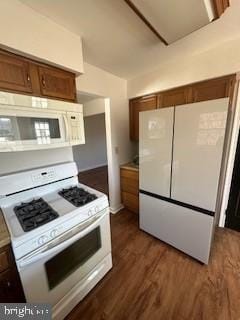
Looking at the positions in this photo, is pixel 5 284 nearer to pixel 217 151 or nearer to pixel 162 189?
pixel 162 189

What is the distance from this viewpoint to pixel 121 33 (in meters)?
1.46

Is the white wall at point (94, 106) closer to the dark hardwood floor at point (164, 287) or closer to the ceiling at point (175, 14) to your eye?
the ceiling at point (175, 14)

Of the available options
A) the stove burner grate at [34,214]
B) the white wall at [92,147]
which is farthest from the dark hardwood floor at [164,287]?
the white wall at [92,147]

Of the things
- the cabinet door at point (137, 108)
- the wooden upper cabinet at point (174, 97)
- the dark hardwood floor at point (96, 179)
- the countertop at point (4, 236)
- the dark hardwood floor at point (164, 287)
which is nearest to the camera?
the countertop at point (4, 236)

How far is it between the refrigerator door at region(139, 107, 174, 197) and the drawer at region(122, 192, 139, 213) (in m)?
0.66

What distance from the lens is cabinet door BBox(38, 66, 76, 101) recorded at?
133 cm

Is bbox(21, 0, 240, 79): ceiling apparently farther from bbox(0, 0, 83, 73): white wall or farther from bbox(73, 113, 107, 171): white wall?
bbox(73, 113, 107, 171): white wall

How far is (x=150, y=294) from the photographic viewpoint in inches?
55.7

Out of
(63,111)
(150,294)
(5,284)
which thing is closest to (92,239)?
(5,284)

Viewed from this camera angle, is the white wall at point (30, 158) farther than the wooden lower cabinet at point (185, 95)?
No

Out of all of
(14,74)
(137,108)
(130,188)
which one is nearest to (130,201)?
(130,188)

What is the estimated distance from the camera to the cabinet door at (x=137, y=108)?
7.95 feet

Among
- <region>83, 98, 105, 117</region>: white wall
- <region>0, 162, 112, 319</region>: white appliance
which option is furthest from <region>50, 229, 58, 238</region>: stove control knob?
<region>83, 98, 105, 117</region>: white wall

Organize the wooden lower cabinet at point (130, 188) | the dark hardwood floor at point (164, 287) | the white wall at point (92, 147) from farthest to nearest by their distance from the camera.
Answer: the white wall at point (92, 147) → the wooden lower cabinet at point (130, 188) → the dark hardwood floor at point (164, 287)
